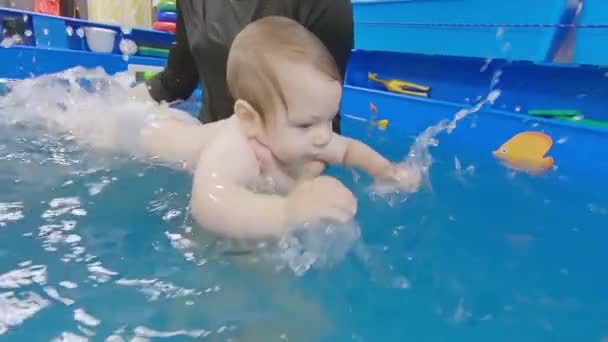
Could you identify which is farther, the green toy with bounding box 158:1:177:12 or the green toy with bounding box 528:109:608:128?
the green toy with bounding box 158:1:177:12

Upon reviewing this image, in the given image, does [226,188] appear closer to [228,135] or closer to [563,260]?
[228,135]

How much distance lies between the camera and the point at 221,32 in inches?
43.3

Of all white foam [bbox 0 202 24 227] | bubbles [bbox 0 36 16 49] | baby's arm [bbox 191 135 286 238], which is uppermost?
baby's arm [bbox 191 135 286 238]

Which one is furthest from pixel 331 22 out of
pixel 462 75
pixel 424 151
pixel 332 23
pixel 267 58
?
pixel 462 75

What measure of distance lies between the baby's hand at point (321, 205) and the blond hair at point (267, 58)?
0.13 m

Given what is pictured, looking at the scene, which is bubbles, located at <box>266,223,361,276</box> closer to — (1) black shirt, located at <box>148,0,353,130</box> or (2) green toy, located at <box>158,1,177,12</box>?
(1) black shirt, located at <box>148,0,353,130</box>

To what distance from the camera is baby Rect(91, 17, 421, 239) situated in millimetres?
708

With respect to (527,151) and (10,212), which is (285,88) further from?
(527,151)

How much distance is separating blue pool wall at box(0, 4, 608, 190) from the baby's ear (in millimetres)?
876

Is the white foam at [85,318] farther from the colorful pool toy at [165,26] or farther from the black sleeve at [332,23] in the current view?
the colorful pool toy at [165,26]

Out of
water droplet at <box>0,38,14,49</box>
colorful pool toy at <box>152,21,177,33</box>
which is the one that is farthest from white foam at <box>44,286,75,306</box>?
colorful pool toy at <box>152,21,177,33</box>

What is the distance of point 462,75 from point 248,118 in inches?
51.7

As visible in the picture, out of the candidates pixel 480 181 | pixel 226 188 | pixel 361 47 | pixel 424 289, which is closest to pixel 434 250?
pixel 424 289

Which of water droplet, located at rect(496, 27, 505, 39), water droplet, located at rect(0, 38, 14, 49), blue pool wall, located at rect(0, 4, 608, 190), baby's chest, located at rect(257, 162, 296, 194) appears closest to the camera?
baby's chest, located at rect(257, 162, 296, 194)
